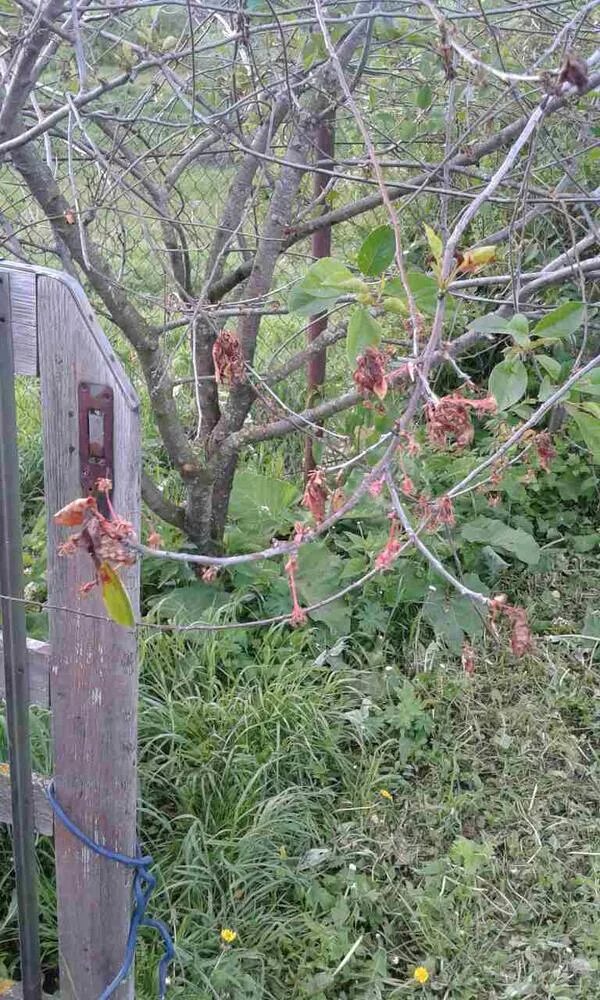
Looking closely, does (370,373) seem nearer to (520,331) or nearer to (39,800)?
(520,331)

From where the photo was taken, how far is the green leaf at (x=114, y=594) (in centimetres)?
87

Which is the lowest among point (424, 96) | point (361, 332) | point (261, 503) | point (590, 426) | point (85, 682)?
point (85, 682)

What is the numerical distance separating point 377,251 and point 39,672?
0.83 meters

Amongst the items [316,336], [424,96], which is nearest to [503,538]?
[316,336]

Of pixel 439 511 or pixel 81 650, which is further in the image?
pixel 81 650

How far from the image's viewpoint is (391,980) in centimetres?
192

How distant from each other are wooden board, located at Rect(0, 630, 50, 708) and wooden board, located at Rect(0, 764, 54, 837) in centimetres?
17

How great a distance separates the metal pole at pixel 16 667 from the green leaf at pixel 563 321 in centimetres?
73

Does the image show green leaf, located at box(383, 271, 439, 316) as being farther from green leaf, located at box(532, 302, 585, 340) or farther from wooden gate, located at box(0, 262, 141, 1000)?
wooden gate, located at box(0, 262, 141, 1000)

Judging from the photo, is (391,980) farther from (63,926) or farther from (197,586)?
(197,586)

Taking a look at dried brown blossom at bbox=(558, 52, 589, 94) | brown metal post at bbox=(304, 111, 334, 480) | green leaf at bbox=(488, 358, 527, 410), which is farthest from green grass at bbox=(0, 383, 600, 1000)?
dried brown blossom at bbox=(558, 52, 589, 94)

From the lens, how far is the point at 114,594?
875mm

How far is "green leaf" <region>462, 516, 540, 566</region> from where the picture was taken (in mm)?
2863

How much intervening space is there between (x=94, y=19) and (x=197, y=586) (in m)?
1.53
